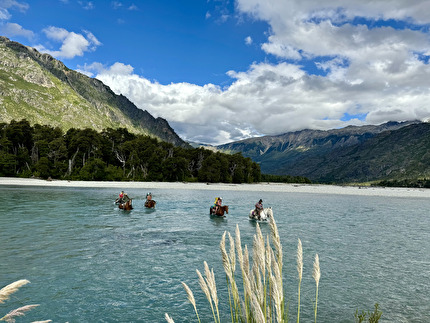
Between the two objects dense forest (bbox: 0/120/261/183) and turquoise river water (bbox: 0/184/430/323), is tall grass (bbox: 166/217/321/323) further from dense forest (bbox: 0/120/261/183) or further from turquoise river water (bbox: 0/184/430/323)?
dense forest (bbox: 0/120/261/183)

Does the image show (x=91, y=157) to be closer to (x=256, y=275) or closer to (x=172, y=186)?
(x=172, y=186)

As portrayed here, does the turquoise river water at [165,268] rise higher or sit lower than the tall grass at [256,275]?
lower

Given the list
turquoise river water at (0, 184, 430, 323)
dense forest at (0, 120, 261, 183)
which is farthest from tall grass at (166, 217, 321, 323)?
dense forest at (0, 120, 261, 183)

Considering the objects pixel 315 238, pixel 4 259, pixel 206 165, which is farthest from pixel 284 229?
pixel 206 165

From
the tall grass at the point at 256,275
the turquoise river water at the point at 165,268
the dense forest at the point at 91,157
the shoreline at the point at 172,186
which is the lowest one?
the turquoise river water at the point at 165,268

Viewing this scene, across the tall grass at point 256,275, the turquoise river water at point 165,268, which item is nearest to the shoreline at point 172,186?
the turquoise river water at point 165,268

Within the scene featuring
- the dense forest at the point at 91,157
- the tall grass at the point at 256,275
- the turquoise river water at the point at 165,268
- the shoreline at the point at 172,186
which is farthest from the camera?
the dense forest at the point at 91,157

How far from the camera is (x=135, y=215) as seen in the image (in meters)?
35.9

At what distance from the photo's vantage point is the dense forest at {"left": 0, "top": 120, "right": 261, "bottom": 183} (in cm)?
9831

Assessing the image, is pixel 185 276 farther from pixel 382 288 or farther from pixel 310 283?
pixel 382 288

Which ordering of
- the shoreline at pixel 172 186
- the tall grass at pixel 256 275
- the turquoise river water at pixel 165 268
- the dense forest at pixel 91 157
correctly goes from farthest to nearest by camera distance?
the dense forest at pixel 91 157 → the shoreline at pixel 172 186 → the turquoise river water at pixel 165 268 → the tall grass at pixel 256 275

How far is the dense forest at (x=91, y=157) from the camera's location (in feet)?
323

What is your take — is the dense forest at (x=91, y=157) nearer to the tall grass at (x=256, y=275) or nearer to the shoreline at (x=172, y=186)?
the shoreline at (x=172, y=186)

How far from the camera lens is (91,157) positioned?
10425 centimetres
